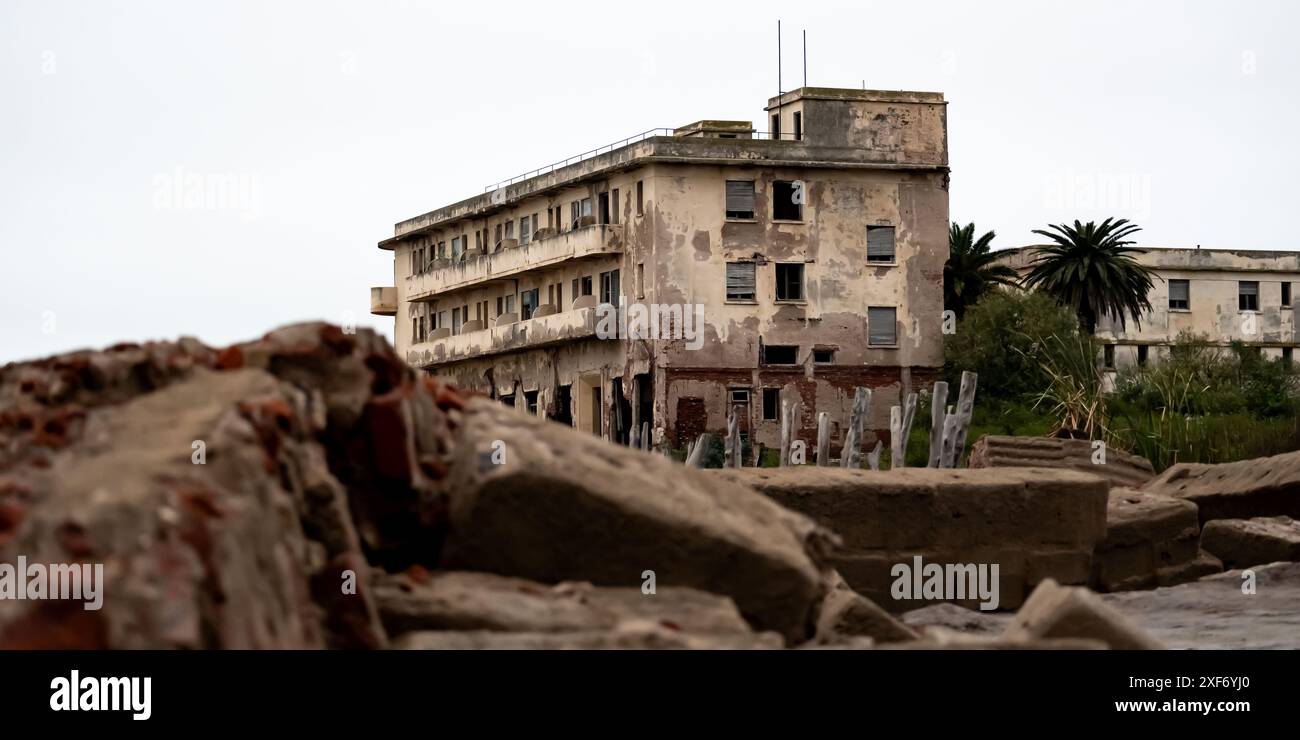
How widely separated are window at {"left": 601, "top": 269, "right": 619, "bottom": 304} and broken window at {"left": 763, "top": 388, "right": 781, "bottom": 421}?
469 cm

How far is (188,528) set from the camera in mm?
5832

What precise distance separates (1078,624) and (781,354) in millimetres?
46819

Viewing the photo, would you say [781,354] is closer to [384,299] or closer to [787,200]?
[787,200]

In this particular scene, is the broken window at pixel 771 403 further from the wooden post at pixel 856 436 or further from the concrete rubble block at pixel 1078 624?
the concrete rubble block at pixel 1078 624

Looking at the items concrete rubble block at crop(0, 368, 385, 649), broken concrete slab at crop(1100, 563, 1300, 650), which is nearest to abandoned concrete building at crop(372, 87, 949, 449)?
broken concrete slab at crop(1100, 563, 1300, 650)

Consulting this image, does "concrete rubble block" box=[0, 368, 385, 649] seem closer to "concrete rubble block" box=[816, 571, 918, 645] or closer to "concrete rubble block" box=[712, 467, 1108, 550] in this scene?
"concrete rubble block" box=[816, 571, 918, 645]

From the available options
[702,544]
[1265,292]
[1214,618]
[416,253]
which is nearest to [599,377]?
[416,253]

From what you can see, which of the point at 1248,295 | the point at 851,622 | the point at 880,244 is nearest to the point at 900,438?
the point at 851,622

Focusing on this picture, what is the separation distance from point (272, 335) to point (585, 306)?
156 ft

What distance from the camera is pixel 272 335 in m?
8.23

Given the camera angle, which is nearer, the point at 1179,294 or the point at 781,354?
the point at 781,354

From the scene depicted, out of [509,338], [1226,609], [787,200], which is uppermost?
[787,200]

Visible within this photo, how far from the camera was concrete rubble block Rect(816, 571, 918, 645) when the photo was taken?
9.30m
